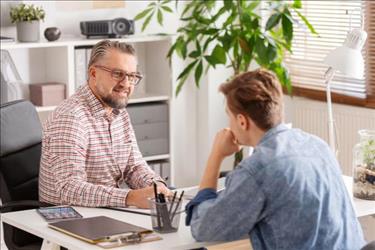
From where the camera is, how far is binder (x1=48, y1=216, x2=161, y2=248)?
291 centimetres

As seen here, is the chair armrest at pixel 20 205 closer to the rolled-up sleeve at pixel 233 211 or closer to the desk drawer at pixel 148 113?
the rolled-up sleeve at pixel 233 211

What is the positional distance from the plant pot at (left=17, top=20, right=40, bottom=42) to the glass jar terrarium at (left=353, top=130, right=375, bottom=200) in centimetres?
227

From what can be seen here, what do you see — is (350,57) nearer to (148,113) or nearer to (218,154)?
(218,154)

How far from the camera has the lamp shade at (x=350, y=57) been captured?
146 inches

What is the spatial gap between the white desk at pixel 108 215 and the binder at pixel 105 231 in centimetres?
2

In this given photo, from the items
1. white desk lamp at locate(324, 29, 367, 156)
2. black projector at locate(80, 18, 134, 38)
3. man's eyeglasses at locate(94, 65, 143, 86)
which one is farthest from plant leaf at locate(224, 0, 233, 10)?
man's eyeglasses at locate(94, 65, 143, 86)

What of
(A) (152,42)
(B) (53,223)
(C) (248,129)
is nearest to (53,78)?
(A) (152,42)

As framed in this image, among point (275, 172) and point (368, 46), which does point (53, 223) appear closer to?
point (275, 172)

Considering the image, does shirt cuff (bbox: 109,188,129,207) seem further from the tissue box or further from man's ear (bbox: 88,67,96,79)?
the tissue box

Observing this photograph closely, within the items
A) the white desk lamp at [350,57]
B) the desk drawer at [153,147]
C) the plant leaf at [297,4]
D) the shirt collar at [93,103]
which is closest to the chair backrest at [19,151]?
the shirt collar at [93,103]

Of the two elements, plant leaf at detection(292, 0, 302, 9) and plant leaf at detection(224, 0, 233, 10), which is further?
plant leaf at detection(292, 0, 302, 9)

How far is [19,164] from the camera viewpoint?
386cm

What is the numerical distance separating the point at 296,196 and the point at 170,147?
123 inches

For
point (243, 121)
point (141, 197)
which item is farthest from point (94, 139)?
point (243, 121)
